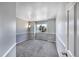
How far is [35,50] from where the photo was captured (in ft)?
6.76

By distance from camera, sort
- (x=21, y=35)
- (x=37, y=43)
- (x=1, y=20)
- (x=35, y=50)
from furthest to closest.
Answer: (x=21, y=35), (x=37, y=43), (x=35, y=50), (x=1, y=20)

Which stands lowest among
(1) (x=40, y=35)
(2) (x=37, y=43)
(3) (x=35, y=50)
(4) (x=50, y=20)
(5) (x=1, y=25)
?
(3) (x=35, y=50)

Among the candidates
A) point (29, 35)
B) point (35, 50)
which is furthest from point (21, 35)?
point (35, 50)

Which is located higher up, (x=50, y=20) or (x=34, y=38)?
(x=50, y=20)

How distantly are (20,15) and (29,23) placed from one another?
32 cm

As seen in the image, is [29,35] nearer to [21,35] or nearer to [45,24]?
[21,35]

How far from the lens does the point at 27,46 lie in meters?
2.09

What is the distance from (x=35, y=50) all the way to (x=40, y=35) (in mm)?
544

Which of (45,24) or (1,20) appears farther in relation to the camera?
(45,24)

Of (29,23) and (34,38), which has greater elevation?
(29,23)

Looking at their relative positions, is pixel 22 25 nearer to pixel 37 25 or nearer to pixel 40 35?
pixel 37 25

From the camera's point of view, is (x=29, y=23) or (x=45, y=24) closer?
(x=29, y=23)

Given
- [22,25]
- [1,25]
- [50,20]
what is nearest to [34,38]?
[22,25]

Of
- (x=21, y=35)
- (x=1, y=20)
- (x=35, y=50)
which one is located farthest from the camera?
(x=21, y=35)
